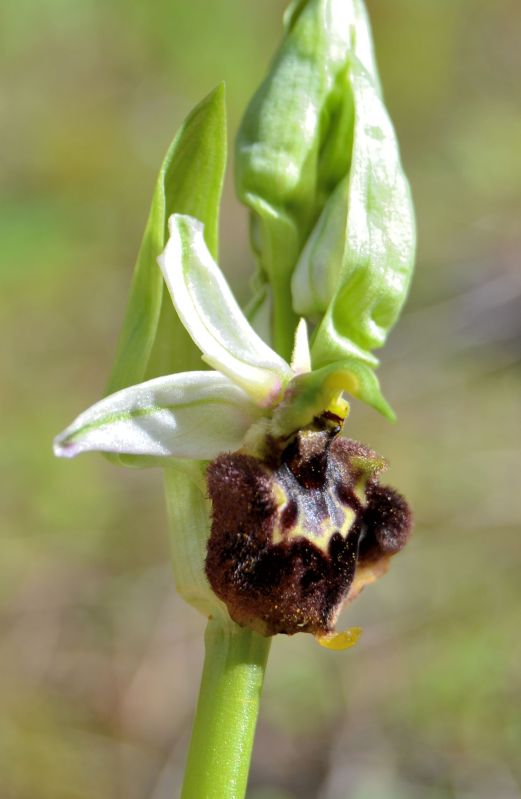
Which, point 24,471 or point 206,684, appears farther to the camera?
point 24,471

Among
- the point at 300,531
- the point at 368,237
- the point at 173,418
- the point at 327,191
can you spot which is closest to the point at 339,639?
the point at 300,531

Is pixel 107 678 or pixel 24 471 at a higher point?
pixel 24 471

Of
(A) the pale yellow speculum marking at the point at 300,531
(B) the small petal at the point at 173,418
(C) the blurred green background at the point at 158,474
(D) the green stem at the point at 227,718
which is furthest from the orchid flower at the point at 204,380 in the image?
(C) the blurred green background at the point at 158,474

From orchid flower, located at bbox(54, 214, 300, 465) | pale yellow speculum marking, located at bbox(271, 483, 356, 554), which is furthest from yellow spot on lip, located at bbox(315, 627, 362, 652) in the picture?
orchid flower, located at bbox(54, 214, 300, 465)

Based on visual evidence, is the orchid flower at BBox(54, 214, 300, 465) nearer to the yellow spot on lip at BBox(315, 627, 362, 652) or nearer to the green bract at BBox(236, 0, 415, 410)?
the green bract at BBox(236, 0, 415, 410)

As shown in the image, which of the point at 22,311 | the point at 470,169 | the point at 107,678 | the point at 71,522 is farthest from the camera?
the point at 470,169

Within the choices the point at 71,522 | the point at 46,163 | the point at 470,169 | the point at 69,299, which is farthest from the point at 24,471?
the point at 470,169

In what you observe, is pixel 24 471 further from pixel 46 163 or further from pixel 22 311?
pixel 46 163
